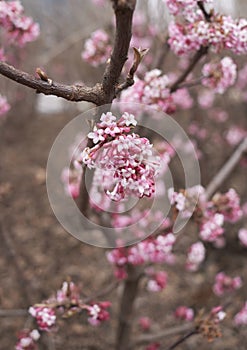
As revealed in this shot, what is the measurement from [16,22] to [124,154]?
3.91ft

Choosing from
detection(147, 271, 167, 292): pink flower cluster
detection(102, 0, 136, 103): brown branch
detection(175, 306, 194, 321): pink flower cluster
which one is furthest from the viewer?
detection(175, 306, 194, 321): pink flower cluster

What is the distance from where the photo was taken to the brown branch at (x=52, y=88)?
1369 mm

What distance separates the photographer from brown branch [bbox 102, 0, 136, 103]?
1.18 metres

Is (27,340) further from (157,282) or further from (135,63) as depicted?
(135,63)

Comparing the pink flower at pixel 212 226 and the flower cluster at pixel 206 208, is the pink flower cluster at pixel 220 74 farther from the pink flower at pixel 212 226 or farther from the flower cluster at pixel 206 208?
the pink flower at pixel 212 226

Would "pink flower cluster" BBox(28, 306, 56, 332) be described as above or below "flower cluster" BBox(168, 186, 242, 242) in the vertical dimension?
below

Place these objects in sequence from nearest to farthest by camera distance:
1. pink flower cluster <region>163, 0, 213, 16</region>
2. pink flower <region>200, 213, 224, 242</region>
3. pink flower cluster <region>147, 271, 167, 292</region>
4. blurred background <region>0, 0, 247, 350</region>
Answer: pink flower cluster <region>163, 0, 213, 16</region>
pink flower <region>200, 213, 224, 242</region>
pink flower cluster <region>147, 271, 167, 292</region>
blurred background <region>0, 0, 247, 350</region>

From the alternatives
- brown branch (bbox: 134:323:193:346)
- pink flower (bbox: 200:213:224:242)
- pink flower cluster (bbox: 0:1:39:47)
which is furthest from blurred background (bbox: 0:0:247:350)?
pink flower (bbox: 200:213:224:242)

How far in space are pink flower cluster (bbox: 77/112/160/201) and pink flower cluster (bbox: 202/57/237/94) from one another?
100cm

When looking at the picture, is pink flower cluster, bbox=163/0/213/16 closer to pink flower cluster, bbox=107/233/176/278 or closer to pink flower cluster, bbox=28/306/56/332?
pink flower cluster, bbox=107/233/176/278

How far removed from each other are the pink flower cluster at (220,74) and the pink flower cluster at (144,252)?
81 cm

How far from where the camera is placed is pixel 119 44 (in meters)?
1.32

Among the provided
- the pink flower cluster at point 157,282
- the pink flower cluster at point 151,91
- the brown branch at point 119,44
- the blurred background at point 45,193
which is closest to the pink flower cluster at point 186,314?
the blurred background at point 45,193

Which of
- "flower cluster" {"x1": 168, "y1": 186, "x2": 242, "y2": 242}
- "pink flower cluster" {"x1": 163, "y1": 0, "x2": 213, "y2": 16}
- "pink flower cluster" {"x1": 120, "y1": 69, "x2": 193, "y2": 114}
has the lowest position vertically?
"flower cluster" {"x1": 168, "y1": 186, "x2": 242, "y2": 242}
